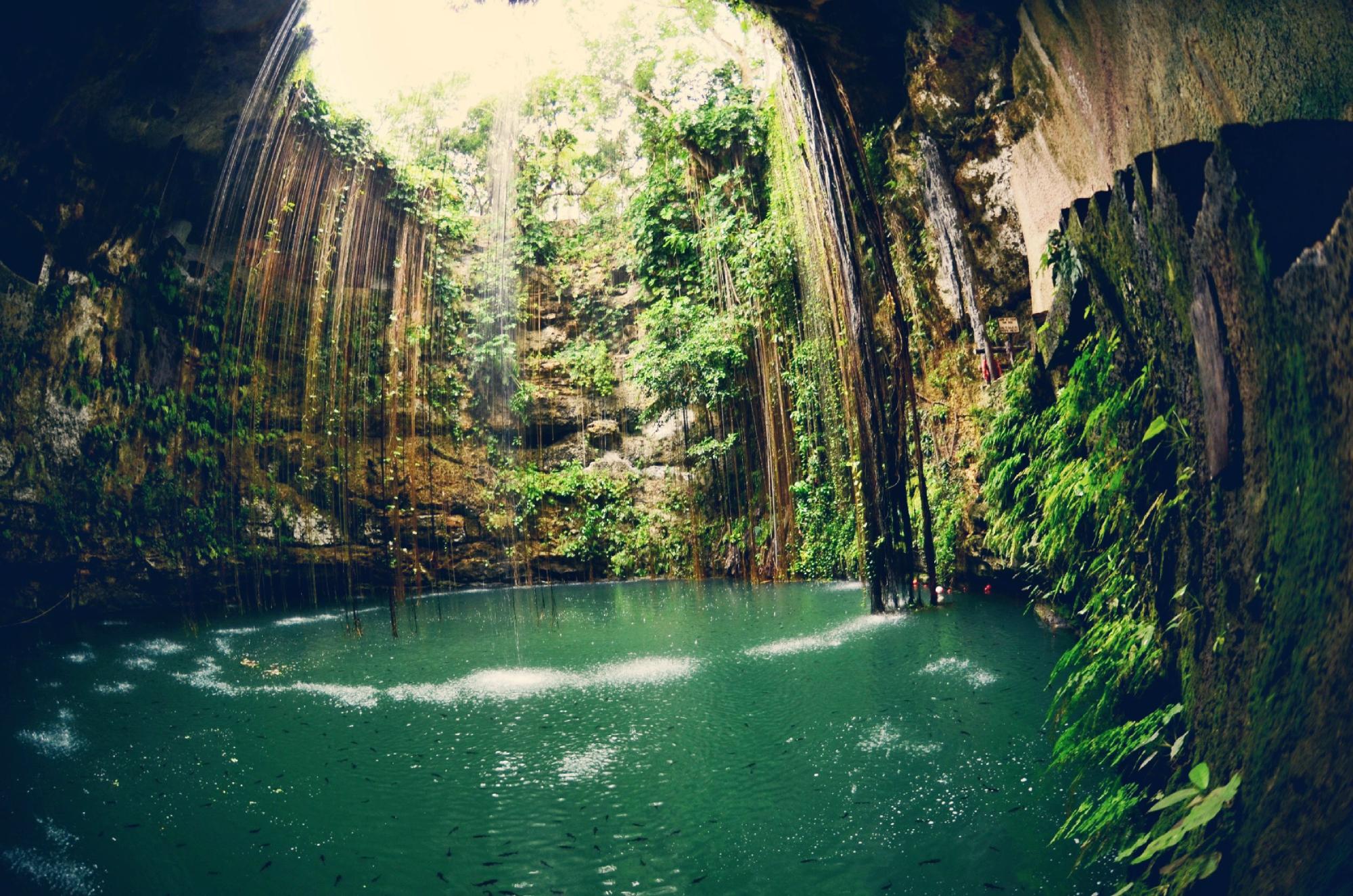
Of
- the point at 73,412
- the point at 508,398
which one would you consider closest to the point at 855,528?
the point at 508,398

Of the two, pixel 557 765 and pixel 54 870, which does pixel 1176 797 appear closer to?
pixel 557 765

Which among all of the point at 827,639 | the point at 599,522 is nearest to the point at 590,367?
the point at 599,522

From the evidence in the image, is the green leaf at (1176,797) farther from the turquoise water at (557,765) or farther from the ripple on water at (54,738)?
the ripple on water at (54,738)

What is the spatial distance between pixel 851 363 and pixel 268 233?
7.46 meters

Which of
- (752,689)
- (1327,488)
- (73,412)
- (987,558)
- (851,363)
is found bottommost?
(752,689)

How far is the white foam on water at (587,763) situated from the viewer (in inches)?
121

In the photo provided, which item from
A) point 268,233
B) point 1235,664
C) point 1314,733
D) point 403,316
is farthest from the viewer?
point 403,316

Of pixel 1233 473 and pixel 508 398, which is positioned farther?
pixel 508 398

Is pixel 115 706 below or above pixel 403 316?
below

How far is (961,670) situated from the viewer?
13.6ft

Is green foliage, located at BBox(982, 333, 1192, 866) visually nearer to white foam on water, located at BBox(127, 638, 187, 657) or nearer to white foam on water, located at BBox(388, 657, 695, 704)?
white foam on water, located at BBox(388, 657, 695, 704)

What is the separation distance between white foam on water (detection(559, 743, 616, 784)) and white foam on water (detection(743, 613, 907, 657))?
195 centimetres

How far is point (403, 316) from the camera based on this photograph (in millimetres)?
10344

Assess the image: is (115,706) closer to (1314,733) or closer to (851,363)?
(851,363)
